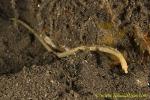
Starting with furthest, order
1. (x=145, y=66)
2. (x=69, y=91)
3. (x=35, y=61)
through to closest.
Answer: (x=35, y=61), (x=145, y=66), (x=69, y=91)

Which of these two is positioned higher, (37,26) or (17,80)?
(37,26)

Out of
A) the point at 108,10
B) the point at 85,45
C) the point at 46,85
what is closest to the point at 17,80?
the point at 46,85

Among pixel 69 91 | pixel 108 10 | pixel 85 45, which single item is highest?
pixel 108 10

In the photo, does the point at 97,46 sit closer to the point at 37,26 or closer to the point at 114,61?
the point at 114,61

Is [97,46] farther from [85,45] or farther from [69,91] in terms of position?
[69,91]

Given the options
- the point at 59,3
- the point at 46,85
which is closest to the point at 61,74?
the point at 46,85

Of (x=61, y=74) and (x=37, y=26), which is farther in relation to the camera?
(x=37, y=26)

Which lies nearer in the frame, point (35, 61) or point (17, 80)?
point (17, 80)

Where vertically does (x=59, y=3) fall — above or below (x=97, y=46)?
above

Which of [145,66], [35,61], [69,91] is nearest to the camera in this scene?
[69,91]
